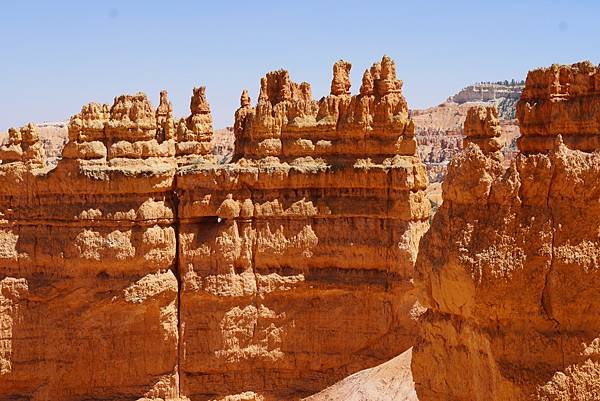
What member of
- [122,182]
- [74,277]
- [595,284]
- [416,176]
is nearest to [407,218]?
[416,176]

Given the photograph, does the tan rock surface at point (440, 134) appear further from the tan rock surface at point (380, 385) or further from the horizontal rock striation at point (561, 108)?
the horizontal rock striation at point (561, 108)

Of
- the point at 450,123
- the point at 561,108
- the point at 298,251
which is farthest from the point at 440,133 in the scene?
the point at 561,108

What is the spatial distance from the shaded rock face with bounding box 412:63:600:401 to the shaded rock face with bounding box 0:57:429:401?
13690mm

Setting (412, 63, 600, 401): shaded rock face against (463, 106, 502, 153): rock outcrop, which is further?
(463, 106, 502, 153): rock outcrop

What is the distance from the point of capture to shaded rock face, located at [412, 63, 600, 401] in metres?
12.9

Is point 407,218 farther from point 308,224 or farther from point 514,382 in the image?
point 514,382

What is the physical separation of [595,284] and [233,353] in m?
18.3

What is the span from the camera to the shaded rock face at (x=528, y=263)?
1290 cm

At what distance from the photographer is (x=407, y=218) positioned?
2811cm

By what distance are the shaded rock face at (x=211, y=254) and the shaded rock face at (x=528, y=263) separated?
1369 centimetres

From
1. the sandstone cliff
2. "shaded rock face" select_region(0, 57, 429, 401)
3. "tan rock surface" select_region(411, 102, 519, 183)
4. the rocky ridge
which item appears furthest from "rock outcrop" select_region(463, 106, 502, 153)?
"tan rock surface" select_region(411, 102, 519, 183)

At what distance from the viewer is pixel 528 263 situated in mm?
13234

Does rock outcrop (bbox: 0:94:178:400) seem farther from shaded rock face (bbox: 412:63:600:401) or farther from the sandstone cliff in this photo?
the sandstone cliff

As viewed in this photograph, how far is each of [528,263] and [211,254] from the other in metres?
17.2
